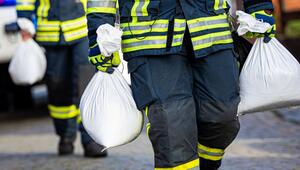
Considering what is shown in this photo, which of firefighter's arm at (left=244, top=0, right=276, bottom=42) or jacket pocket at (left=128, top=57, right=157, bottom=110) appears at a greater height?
firefighter's arm at (left=244, top=0, right=276, bottom=42)

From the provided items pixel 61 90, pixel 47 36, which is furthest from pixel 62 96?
pixel 47 36

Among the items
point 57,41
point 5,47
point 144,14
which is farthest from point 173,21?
point 5,47

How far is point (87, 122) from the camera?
410 centimetres

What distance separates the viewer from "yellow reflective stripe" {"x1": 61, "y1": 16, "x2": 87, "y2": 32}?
261 inches

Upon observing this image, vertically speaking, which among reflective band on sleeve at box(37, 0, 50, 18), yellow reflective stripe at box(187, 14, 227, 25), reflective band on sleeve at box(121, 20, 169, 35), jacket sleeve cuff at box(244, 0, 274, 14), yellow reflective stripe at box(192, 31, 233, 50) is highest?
jacket sleeve cuff at box(244, 0, 274, 14)

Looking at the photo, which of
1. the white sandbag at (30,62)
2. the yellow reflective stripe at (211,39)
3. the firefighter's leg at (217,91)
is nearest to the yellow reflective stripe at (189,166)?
the firefighter's leg at (217,91)

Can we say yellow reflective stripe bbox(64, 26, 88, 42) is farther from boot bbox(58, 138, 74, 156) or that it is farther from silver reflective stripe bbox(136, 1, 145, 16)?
silver reflective stripe bbox(136, 1, 145, 16)

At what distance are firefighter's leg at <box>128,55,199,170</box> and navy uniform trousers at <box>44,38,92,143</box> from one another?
8.82ft

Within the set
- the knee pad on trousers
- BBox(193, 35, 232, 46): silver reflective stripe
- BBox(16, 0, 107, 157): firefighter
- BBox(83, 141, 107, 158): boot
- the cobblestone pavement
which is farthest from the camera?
BBox(16, 0, 107, 157): firefighter

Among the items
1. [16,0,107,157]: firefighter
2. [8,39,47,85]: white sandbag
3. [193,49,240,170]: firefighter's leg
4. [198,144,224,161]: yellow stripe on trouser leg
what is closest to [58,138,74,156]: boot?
[16,0,107,157]: firefighter

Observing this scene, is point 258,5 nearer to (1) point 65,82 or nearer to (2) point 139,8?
Result: (2) point 139,8

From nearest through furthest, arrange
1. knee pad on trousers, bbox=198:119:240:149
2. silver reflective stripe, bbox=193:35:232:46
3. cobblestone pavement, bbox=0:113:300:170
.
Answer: silver reflective stripe, bbox=193:35:232:46
knee pad on trousers, bbox=198:119:240:149
cobblestone pavement, bbox=0:113:300:170

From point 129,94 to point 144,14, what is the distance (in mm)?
404

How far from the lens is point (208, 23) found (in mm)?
4008
